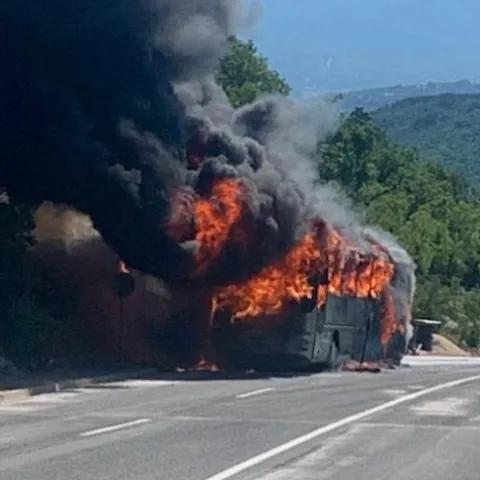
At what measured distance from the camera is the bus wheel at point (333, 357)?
37.6 m

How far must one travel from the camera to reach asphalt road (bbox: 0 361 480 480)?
16.0 m

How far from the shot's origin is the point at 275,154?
A: 38250mm

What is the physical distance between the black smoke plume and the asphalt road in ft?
15.2

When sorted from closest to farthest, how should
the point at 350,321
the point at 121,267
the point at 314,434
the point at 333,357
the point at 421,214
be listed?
the point at 314,434, the point at 121,267, the point at 333,357, the point at 350,321, the point at 421,214

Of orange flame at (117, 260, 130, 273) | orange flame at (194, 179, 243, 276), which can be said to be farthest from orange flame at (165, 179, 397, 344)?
orange flame at (117, 260, 130, 273)

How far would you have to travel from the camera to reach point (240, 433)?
19.9 m

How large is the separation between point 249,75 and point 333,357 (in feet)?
152

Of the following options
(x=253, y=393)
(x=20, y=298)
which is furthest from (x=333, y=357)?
(x=253, y=393)

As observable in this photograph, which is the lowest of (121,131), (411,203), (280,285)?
(280,285)

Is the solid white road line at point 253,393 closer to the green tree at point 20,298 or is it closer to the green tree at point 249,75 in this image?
the green tree at point 20,298

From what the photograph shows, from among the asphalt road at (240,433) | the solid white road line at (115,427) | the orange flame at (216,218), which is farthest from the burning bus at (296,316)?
the solid white road line at (115,427)

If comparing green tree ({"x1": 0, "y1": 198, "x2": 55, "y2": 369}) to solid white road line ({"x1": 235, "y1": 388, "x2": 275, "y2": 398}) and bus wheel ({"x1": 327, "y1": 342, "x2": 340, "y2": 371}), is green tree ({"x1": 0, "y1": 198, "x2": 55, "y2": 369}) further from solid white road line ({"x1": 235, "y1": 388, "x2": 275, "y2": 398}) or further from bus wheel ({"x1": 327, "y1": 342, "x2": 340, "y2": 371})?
bus wheel ({"x1": 327, "y1": 342, "x2": 340, "y2": 371})

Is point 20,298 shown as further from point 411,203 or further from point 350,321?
point 411,203

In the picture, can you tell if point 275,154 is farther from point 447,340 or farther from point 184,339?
point 447,340
